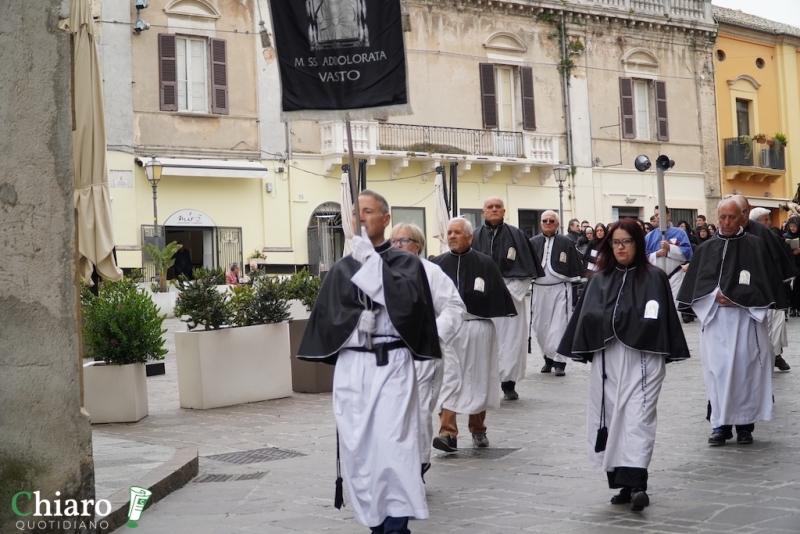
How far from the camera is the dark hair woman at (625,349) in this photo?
670 cm

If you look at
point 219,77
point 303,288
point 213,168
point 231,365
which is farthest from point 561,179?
point 231,365

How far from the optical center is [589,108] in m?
33.7

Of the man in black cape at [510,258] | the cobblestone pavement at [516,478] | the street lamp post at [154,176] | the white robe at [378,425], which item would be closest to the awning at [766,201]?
the street lamp post at [154,176]

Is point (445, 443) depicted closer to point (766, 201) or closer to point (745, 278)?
point (745, 278)

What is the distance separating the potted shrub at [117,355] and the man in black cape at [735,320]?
16.9ft

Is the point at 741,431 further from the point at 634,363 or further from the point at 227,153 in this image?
the point at 227,153

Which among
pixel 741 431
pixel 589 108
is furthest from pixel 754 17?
pixel 741 431

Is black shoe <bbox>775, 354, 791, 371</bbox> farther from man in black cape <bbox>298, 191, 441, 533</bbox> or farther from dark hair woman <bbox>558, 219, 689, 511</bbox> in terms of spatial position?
man in black cape <bbox>298, 191, 441, 533</bbox>

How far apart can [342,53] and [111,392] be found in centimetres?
524

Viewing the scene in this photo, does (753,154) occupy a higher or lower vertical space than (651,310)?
higher

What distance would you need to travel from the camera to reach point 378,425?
572 cm

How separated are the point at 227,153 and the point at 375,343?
22.3m

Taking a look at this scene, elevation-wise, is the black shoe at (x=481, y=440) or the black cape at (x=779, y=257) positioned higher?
the black cape at (x=779, y=257)

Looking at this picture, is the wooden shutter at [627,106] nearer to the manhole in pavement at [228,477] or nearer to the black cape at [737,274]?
the black cape at [737,274]
